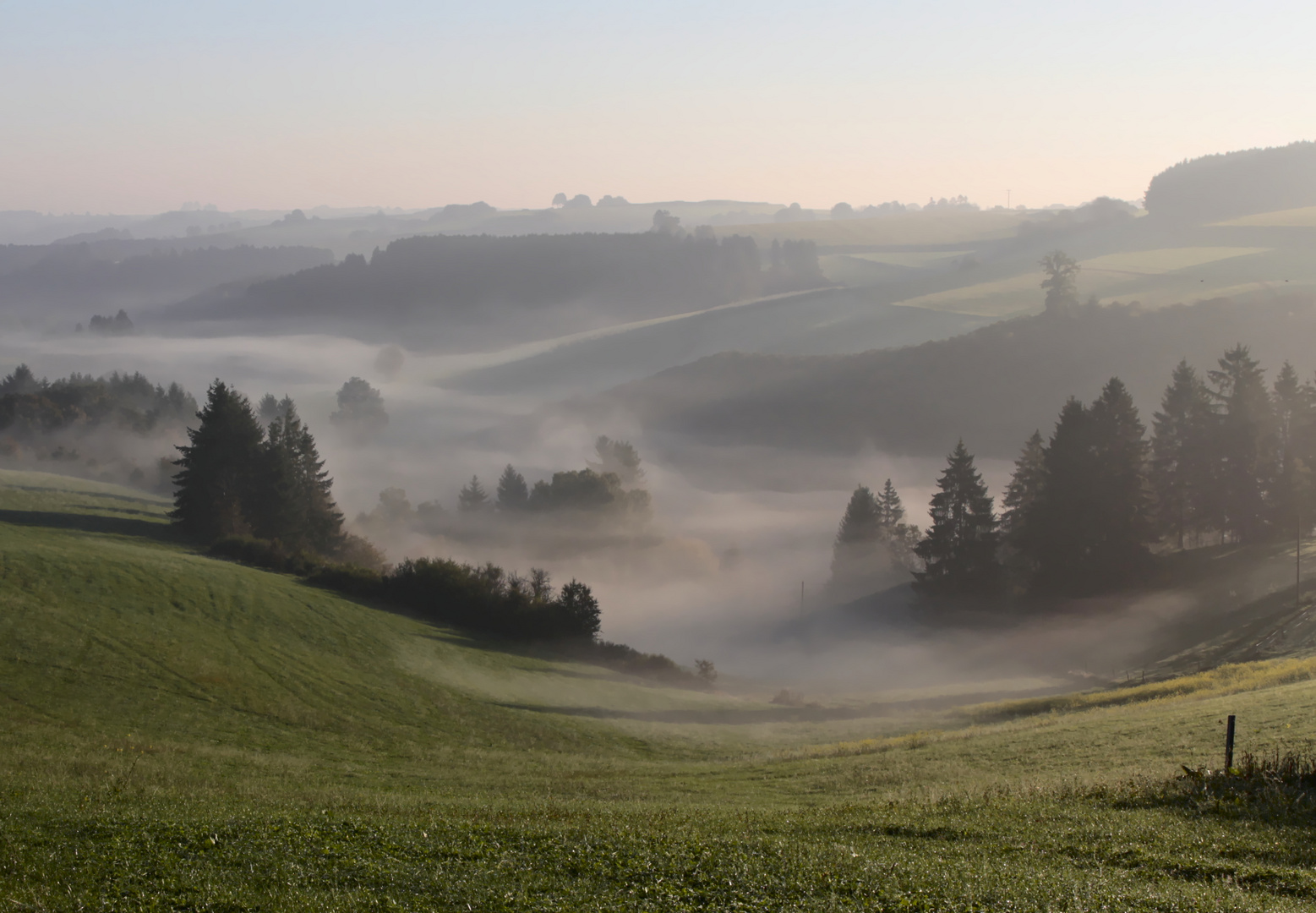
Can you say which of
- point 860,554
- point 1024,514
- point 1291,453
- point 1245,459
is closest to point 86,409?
point 860,554

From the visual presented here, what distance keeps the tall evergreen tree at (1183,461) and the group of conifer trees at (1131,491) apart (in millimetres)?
122

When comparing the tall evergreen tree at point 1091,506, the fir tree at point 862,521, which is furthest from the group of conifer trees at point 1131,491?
the fir tree at point 862,521

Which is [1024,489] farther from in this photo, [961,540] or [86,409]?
[86,409]

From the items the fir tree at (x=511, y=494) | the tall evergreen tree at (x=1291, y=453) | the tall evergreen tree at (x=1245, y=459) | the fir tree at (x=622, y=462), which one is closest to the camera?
the tall evergreen tree at (x=1291, y=453)

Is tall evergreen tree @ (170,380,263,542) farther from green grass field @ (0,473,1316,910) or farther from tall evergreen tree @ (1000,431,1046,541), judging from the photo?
tall evergreen tree @ (1000,431,1046,541)

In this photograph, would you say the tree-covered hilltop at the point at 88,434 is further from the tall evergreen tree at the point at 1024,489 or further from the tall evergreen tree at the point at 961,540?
the tall evergreen tree at the point at 1024,489

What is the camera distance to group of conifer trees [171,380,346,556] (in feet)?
264

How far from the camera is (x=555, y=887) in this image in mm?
12664

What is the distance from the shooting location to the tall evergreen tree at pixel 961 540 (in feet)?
309

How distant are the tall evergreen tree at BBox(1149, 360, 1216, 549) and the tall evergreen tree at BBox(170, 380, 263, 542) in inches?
3551

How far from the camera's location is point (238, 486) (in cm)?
8638

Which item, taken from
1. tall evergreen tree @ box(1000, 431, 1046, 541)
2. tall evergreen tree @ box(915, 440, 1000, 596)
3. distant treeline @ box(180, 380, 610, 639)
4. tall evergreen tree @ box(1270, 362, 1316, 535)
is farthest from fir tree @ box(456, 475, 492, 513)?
tall evergreen tree @ box(1270, 362, 1316, 535)

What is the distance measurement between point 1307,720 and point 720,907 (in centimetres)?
2007

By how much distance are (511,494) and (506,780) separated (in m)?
132
